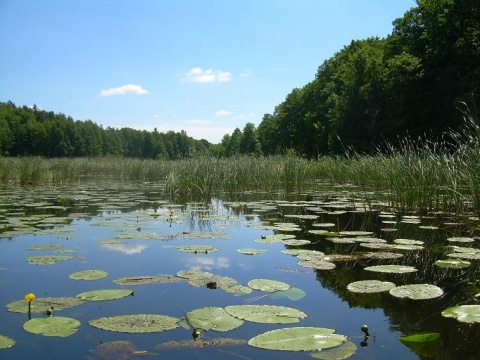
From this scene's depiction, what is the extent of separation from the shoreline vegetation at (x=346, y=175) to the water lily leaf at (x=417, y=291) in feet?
6.98

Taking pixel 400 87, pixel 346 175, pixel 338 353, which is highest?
pixel 400 87

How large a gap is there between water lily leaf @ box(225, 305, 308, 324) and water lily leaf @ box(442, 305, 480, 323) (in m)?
0.66

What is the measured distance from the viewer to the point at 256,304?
210 cm

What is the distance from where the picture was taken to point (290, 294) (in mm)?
2271

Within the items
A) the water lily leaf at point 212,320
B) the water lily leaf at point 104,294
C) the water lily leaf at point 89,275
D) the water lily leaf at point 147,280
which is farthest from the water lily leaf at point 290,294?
the water lily leaf at point 89,275

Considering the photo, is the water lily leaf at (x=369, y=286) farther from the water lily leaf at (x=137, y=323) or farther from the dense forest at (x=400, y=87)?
the dense forest at (x=400, y=87)

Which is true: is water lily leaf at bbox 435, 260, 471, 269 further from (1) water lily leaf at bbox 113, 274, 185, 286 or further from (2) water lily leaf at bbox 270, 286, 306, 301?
(1) water lily leaf at bbox 113, 274, 185, 286

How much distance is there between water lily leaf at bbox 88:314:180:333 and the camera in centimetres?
173

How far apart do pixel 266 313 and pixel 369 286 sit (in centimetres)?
77

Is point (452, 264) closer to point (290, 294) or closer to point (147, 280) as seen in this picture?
point (290, 294)

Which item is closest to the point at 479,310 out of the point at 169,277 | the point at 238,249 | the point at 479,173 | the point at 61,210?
the point at 169,277

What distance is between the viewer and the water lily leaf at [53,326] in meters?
1.68

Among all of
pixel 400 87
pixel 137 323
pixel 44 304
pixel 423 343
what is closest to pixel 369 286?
pixel 423 343

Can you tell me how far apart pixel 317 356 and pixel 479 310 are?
2.88 feet
